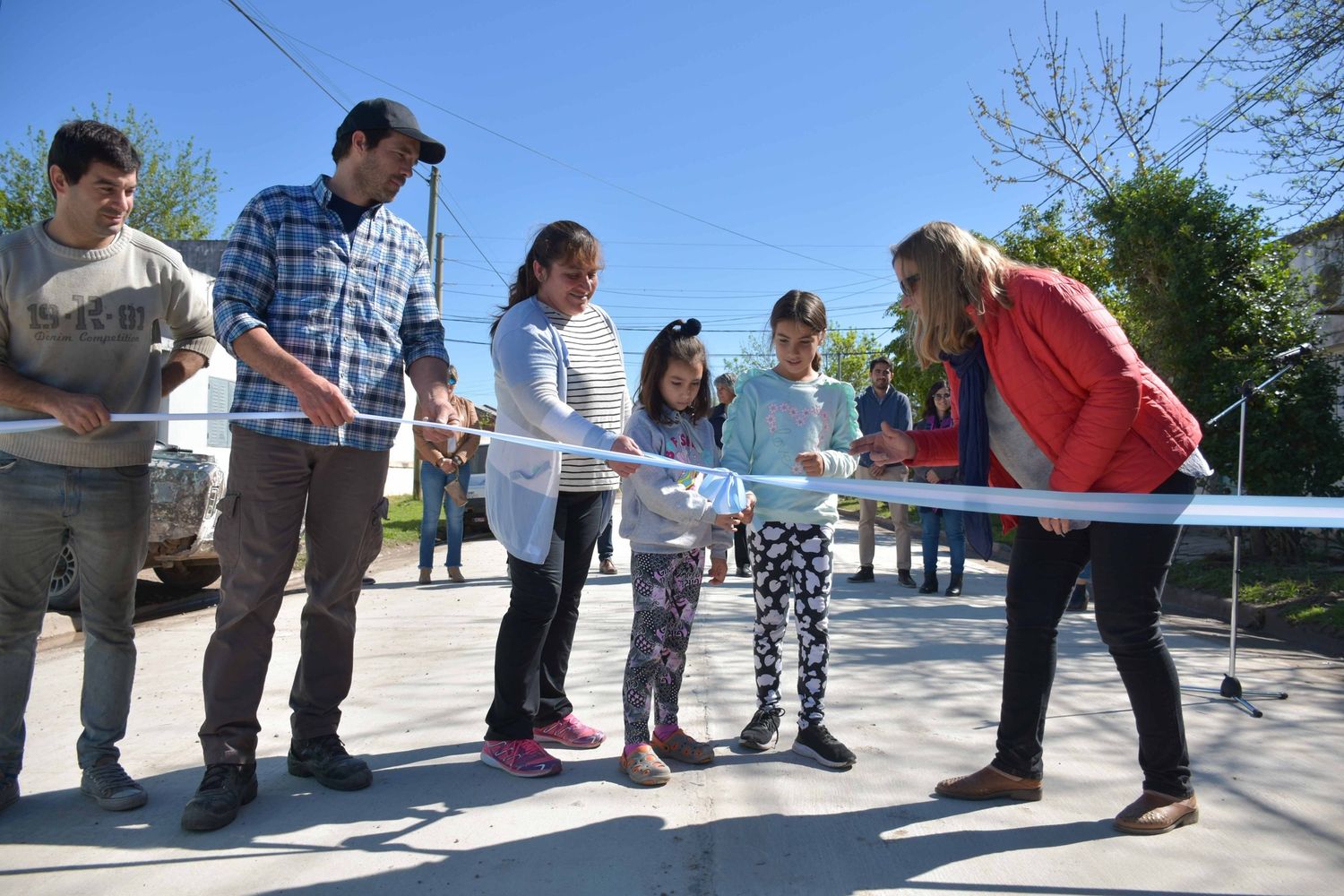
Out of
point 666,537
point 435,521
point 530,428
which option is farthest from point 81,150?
point 435,521

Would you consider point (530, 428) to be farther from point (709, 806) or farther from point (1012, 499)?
point (1012, 499)

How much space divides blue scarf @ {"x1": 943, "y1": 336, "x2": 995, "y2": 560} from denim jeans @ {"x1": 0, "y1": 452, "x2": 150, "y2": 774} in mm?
2941

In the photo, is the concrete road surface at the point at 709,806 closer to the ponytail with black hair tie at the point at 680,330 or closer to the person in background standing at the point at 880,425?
the ponytail with black hair tie at the point at 680,330

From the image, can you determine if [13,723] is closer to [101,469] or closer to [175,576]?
[101,469]

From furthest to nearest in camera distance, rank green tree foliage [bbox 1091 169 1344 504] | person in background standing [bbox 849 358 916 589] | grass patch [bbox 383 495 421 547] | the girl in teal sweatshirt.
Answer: grass patch [bbox 383 495 421 547] < green tree foliage [bbox 1091 169 1344 504] < person in background standing [bbox 849 358 916 589] < the girl in teal sweatshirt

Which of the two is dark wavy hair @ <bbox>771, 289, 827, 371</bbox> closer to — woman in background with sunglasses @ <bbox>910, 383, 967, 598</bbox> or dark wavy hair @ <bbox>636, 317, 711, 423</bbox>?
dark wavy hair @ <bbox>636, 317, 711, 423</bbox>

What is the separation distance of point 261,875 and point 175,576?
694 centimetres

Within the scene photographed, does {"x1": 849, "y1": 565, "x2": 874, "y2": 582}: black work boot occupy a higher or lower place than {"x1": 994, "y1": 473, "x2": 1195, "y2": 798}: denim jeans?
lower

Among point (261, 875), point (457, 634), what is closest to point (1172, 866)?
point (261, 875)

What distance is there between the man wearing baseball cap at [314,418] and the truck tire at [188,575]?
5.98 meters

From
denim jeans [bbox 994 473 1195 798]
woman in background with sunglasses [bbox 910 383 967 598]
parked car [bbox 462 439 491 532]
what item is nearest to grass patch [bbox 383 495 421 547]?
parked car [bbox 462 439 491 532]

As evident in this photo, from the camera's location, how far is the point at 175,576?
859 centimetres

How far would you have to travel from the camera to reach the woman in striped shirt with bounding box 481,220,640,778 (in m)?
3.40

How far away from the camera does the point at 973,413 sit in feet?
10.8
